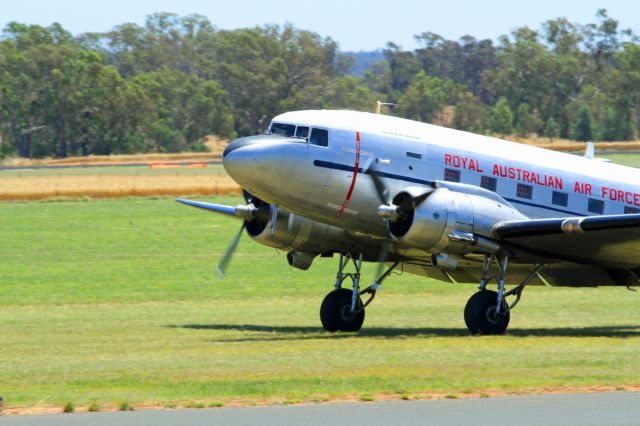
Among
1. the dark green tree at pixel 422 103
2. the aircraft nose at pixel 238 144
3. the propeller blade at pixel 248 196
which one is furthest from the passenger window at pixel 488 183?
the dark green tree at pixel 422 103

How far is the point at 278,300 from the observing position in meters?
30.8

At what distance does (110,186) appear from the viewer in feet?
238

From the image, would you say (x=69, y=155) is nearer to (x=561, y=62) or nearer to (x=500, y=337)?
(x=561, y=62)

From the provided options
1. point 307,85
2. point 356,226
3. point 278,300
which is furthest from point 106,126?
point 356,226

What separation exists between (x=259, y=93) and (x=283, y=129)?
11177 centimetres

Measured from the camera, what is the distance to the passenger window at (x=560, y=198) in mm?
22484

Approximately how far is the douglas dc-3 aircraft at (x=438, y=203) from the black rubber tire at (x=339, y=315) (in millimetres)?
20

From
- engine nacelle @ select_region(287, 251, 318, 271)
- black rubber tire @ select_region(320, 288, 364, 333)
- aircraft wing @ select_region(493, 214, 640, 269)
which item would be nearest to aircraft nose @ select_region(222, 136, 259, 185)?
engine nacelle @ select_region(287, 251, 318, 271)

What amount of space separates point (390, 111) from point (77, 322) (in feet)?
335

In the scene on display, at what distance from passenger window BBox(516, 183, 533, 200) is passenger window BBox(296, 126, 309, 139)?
163 inches

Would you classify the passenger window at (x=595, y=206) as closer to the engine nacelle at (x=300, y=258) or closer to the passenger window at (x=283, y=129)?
the engine nacelle at (x=300, y=258)

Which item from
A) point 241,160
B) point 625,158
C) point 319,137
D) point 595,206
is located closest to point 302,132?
point 319,137

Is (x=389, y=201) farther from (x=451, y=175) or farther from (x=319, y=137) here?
(x=319, y=137)

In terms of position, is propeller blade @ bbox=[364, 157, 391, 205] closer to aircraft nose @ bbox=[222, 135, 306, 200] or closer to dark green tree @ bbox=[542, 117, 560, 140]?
aircraft nose @ bbox=[222, 135, 306, 200]
